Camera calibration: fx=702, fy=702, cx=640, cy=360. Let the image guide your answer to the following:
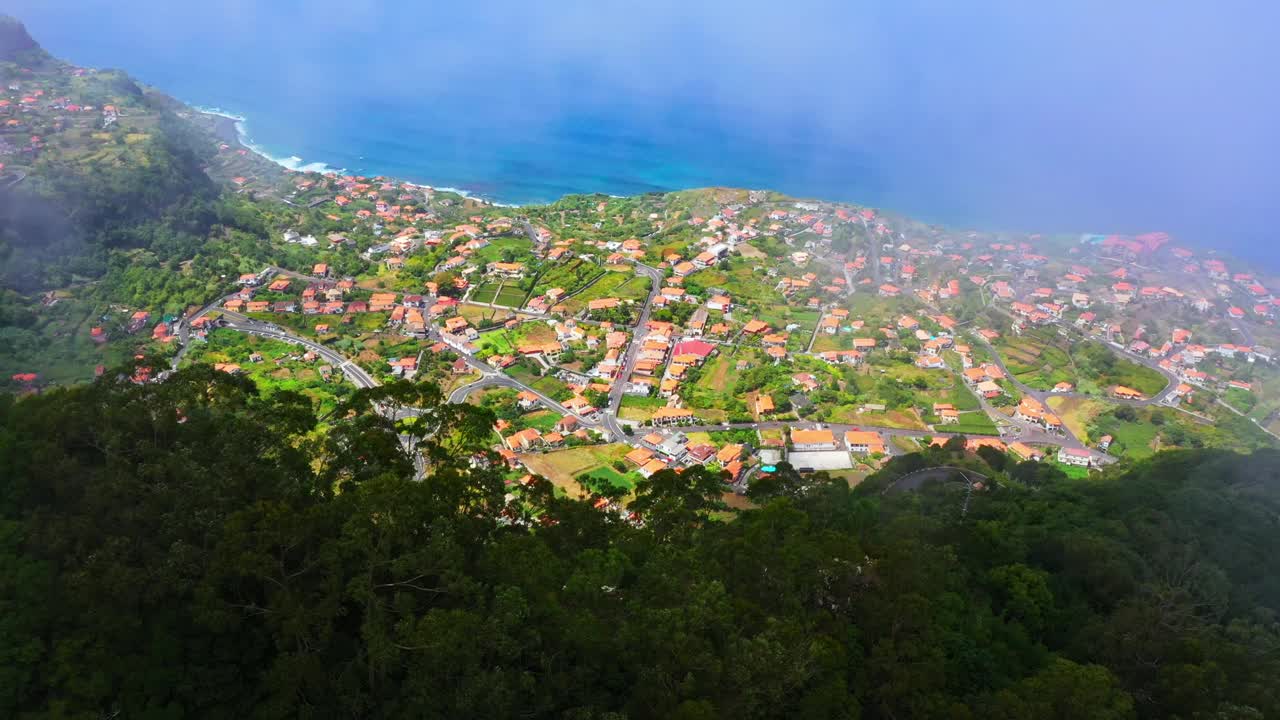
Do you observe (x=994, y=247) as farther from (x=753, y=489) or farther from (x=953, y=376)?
(x=753, y=489)

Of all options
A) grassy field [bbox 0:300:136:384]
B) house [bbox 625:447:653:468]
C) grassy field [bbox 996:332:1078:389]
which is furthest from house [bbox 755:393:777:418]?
grassy field [bbox 0:300:136:384]

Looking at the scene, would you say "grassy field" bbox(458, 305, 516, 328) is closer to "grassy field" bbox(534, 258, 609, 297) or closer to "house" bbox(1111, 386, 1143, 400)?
"grassy field" bbox(534, 258, 609, 297)

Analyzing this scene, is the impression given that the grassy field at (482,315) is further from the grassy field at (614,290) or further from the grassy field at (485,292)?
the grassy field at (614,290)

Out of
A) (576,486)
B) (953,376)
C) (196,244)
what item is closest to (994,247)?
(953,376)

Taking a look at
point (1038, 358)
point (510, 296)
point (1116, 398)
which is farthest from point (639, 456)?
point (1116, 398)

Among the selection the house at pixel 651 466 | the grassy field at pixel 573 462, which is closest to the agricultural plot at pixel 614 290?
the grassy field at pixel 573 462

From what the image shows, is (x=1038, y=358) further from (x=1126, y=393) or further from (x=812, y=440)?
(x=812, y=440)
